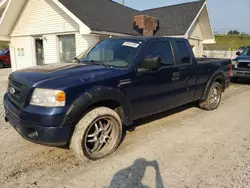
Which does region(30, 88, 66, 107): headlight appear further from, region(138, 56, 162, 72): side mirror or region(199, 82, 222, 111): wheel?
region(199, 82, 222, 111): wheel

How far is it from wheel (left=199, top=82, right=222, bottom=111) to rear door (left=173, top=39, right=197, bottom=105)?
3.12 feet

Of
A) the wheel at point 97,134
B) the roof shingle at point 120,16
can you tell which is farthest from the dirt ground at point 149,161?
the roof shingle at point 120,16

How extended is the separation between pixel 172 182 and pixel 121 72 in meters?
1.80

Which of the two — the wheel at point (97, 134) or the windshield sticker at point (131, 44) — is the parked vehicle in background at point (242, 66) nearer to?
the windshield sticker at point (131, 44)

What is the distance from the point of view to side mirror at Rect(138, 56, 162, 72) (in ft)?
12.1

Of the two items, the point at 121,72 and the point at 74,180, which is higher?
the point at 121,72

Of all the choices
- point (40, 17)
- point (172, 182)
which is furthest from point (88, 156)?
point (40, 17)

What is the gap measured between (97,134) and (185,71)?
2.51 meters

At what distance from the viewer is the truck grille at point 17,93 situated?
3041mm

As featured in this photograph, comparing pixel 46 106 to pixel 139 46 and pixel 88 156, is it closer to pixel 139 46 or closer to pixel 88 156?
pixel 88 156

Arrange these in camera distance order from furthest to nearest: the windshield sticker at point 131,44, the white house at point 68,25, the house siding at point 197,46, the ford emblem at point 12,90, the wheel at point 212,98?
the house siding at point 197,46, the white house at point 68,25, the wheel at point 212,98, the windshield sticker at point 131,44, the ford emblem at point 12,90

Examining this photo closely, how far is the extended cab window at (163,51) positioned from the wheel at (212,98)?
6.59ft

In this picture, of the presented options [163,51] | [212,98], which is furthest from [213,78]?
[163,51]

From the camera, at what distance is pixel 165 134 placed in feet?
14.4
